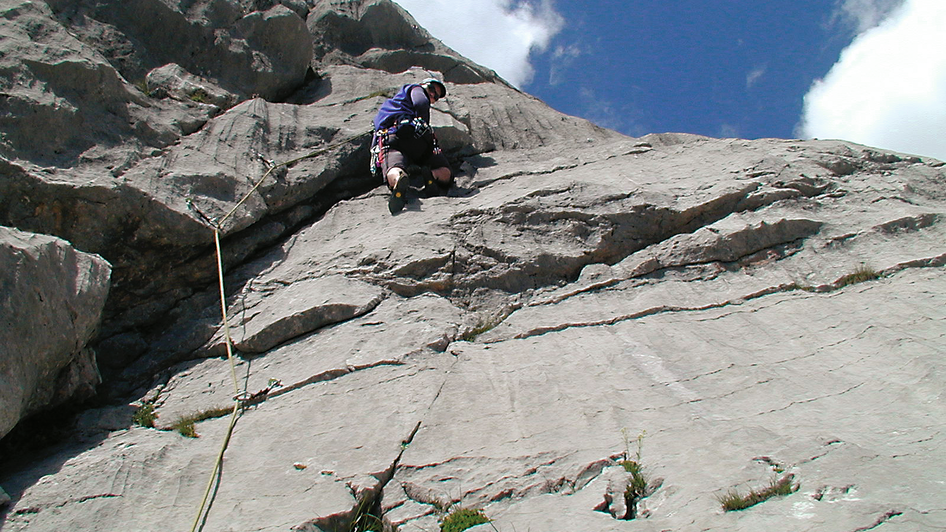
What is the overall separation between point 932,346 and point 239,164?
821 cm

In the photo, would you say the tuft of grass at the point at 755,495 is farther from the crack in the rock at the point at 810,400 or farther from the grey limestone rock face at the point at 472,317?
the crack in the rock at the point at 810,400

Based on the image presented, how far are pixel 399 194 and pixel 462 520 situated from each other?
17.7 ft

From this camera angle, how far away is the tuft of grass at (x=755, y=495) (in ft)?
11.7

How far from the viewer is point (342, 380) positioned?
19.1ft

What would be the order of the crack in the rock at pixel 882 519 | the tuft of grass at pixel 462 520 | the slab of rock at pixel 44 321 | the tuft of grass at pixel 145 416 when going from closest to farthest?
the crack in the rock at pixel 882 519, the tuft of grass at pixel 462 520, the slab of rock at pixel 44 321, the tuft of grass at pixel 145 416

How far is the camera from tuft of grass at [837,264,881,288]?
6.44 metres

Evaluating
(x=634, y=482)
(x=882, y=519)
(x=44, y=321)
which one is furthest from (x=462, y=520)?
(x=44, y=321)

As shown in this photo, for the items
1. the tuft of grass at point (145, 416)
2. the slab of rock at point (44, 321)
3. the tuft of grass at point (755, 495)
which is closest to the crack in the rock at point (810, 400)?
the tuft of grass at point (755, 495)

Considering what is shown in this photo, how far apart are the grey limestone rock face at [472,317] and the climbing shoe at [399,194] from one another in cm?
27

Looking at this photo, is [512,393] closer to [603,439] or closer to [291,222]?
[603,439]

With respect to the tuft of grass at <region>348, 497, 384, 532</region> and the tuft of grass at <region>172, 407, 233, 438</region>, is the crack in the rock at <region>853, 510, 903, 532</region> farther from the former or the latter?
the tuft of grass at <region>172, 407, 233, 438</region>

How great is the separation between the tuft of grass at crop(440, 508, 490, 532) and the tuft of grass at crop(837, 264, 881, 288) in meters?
4.71

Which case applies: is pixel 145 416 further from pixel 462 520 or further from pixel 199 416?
pixel 462 520

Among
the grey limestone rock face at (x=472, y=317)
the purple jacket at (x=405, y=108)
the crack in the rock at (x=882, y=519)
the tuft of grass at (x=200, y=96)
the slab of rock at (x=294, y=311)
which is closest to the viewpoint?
the crack in the rock at (x=882, y=519)
